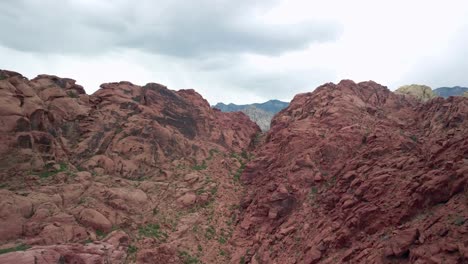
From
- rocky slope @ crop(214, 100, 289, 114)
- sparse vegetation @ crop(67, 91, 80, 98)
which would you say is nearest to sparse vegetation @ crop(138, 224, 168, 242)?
sparse vegetation @ crop(67, 91, 80, 98)

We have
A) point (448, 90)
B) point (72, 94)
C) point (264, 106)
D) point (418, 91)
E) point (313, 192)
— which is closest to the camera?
point (313, 192)

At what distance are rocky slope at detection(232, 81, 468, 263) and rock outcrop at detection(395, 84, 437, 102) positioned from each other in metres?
7.58

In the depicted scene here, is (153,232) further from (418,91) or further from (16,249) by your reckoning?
(418,91)

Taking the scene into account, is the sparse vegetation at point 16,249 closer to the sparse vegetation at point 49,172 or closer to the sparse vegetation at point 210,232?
the sparse vegetation at point 49,172

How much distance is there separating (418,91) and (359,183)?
29.0 metres

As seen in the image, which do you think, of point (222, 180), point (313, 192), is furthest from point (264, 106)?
point (313, 192)

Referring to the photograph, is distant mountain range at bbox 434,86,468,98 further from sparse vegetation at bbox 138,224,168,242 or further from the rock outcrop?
sparse vegetation at bbox 138,224,168,242

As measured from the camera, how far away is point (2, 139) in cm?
2581

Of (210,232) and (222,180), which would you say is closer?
(210,232)

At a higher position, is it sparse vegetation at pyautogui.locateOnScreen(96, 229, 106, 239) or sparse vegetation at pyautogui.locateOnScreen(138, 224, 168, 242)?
sparse vegetation at pyautogui.locateOnScreen(96, 229, 106, 239)

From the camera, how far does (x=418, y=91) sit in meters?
46.8

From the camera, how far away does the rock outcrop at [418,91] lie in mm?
46325

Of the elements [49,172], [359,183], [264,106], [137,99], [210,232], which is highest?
[264,106]

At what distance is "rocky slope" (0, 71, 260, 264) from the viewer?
2322cm
